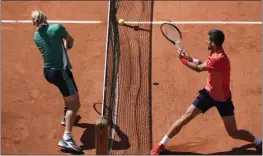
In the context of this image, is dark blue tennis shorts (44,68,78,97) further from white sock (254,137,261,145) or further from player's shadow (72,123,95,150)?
white sock (254,137,261,145)

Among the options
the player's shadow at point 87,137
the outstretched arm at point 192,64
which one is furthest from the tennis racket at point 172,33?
the player's shadow at point 87,137

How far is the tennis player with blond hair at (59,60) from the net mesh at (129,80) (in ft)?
1.89

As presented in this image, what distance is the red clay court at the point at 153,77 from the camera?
8766 millimetres

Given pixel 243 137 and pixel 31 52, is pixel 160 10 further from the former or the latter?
pixel 243 137

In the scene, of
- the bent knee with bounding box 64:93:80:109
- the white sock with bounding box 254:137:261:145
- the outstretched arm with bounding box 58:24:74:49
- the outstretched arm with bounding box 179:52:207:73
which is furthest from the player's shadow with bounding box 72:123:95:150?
the white sock with bounding box 254:137:261:145

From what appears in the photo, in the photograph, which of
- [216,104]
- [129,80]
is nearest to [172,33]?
[129,80]

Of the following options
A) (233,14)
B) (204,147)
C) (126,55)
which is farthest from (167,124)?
(233,14)

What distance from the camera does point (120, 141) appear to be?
8.65 m


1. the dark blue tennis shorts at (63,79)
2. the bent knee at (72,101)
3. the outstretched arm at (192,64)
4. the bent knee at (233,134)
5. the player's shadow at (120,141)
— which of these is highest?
the outstretched arm at (192,64)

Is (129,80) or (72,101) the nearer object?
(72,101)

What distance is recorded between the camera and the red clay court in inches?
345

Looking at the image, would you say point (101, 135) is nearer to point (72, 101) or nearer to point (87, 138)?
point (72, 101)

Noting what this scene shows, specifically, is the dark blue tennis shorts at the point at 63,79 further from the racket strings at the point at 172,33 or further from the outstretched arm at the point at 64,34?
the racket strings at the point at 172,33

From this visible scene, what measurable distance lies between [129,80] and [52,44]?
7.25 ft
